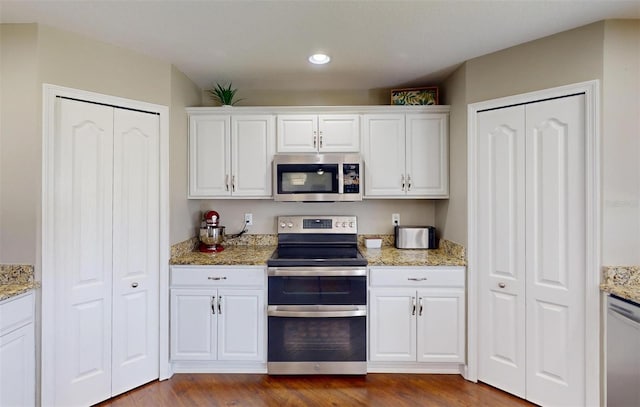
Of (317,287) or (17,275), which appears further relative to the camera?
(317,287)

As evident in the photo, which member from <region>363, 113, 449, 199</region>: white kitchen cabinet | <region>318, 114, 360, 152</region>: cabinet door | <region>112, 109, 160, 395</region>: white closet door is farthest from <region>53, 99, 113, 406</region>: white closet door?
<region>363, 113, 449, 199</region>: white kitchen cabinet

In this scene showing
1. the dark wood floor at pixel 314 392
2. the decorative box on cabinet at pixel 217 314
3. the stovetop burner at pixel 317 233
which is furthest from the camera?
the stovetop burner at pixel 317 233

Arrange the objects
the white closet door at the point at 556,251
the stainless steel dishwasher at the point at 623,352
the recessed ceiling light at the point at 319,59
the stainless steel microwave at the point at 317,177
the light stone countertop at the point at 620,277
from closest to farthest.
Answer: the stainless steel dishwasher at the point at 623,352 → the light stone countertop at the point at 620,277 → the white closet door at the point at 556,251 → the recessed ceiling light at the point at 319,59 → the stainless steel microwave at the point at 317,177

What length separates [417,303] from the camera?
2.43 m

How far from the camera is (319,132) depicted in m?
2.78

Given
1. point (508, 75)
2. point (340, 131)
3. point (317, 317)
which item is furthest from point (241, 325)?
point (508, 75)

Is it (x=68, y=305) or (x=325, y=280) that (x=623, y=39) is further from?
(x=68, y=305)

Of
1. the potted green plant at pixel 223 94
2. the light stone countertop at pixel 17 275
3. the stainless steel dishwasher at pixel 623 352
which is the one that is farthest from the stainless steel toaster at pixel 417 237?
the light stone countertop at pixel 17 275

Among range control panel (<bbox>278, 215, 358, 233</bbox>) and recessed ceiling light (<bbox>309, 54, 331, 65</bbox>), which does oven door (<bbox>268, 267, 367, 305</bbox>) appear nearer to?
range control panel (<bbox>278, 215, 358, 233</bbox>)

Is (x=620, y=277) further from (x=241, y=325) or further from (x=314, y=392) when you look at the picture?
(x=241, y=325)

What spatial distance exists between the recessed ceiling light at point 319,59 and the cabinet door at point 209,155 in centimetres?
90

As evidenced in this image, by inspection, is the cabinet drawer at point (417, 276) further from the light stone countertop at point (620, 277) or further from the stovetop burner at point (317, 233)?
the light stone countertop at point (620, 277)

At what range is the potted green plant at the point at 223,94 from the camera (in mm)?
2838

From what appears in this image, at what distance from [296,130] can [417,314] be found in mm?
1792
